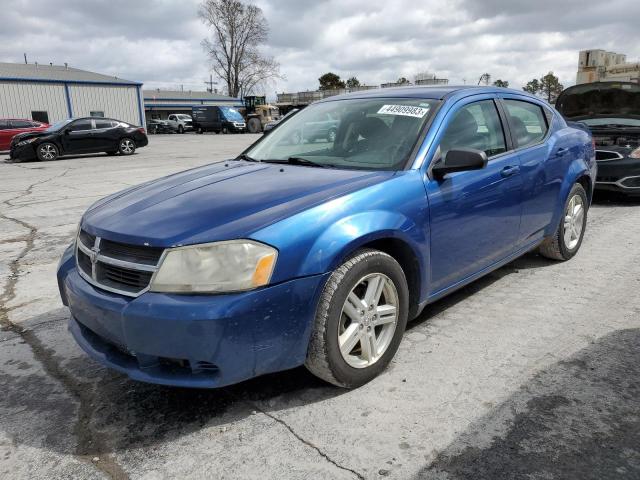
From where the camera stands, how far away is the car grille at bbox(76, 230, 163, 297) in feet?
7.52

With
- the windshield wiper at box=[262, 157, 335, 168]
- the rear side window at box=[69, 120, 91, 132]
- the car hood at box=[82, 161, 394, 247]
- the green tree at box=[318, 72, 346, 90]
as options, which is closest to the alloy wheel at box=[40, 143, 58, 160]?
the rear side window at box=[69, 120, 91, 132]

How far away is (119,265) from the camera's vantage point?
238 centimetres

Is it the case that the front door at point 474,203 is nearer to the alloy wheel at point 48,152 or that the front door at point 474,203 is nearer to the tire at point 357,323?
the tire at point 357,323

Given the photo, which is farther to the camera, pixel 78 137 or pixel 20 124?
pixel 20 124

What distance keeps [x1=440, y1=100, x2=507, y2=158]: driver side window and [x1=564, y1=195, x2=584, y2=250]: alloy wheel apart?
4.52 feet

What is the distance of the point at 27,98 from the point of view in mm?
33312

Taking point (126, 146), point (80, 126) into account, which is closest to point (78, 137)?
Answer: point (80, 126)

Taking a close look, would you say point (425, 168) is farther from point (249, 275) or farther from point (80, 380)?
point (80, 380)

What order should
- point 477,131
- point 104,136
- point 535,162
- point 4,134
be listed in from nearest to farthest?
point 477,131, point 535,162, point 104,136, point 4,134

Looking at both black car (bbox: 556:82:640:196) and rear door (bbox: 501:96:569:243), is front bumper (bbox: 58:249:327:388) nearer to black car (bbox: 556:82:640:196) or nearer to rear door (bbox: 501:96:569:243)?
rear door (bbox: 501:96:569:243)

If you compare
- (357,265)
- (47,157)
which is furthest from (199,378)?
(47,157)

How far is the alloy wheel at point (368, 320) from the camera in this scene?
2.60 meters

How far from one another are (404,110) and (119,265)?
201 centimetres

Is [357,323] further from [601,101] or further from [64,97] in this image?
[64,97]
